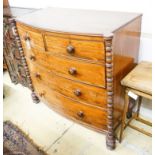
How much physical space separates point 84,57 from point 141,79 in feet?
1.42

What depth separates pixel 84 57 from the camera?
1328 millimetres

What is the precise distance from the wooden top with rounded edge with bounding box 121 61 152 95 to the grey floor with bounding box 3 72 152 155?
471mm

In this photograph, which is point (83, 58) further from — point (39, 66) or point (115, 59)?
point (39, 66)

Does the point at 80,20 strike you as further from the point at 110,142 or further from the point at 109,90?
the point at 110,142

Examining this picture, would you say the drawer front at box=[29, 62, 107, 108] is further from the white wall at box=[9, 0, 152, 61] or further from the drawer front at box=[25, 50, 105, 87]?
the white wall at box=[9, 0, 152, 61]

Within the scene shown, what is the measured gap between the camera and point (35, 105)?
2.30 metres

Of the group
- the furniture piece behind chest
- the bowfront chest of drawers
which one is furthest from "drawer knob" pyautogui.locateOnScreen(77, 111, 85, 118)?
the furniture piece behind chest

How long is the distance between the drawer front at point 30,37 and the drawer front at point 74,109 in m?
0.42

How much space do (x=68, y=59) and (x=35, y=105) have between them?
1.07 m

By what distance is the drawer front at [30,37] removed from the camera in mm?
1568

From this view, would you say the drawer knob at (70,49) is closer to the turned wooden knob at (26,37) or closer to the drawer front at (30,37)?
the drawer front at (30,37)

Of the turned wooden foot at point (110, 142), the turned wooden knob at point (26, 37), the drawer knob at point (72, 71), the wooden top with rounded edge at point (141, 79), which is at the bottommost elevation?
the turned wooden foot at point (110, 142)

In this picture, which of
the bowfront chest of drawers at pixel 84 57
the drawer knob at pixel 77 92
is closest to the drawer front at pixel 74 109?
the bowfront chest of drawers at pixel 84 57

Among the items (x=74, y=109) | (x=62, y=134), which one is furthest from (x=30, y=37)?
(x=62, y=134)
